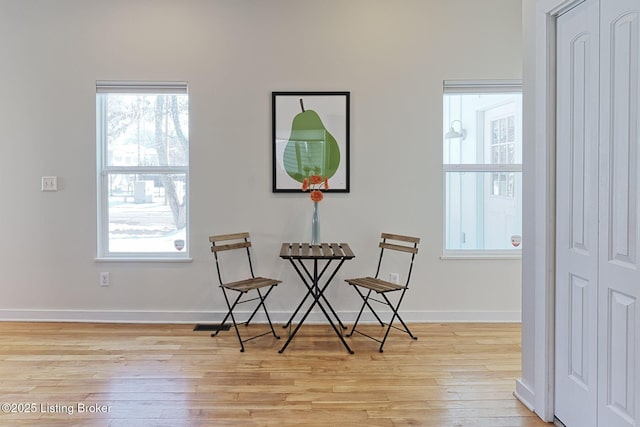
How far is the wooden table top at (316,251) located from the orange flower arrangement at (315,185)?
380mm

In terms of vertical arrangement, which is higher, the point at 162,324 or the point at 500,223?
the point at 500,223

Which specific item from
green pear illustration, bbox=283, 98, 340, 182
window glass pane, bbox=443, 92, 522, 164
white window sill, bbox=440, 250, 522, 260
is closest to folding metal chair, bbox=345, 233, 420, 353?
white window sill, bbox=440, 250, 522, 260

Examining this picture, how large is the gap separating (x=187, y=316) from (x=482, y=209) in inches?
106

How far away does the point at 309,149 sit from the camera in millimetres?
3549

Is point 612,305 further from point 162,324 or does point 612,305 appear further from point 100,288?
point 100,288

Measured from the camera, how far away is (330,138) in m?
3.54

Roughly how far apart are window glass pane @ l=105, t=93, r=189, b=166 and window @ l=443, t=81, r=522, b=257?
2291 mm

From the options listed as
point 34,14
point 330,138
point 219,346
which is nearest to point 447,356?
point 219,346

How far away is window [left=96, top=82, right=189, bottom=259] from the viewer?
362cm

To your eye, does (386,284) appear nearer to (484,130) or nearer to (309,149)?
(309,149)

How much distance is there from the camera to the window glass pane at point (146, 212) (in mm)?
3643

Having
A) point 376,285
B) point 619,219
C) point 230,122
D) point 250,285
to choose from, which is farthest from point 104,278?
point 619,219

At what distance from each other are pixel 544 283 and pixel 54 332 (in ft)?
11.4

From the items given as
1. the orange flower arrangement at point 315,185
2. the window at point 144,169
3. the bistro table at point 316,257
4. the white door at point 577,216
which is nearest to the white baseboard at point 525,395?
the white door at point 577,216
